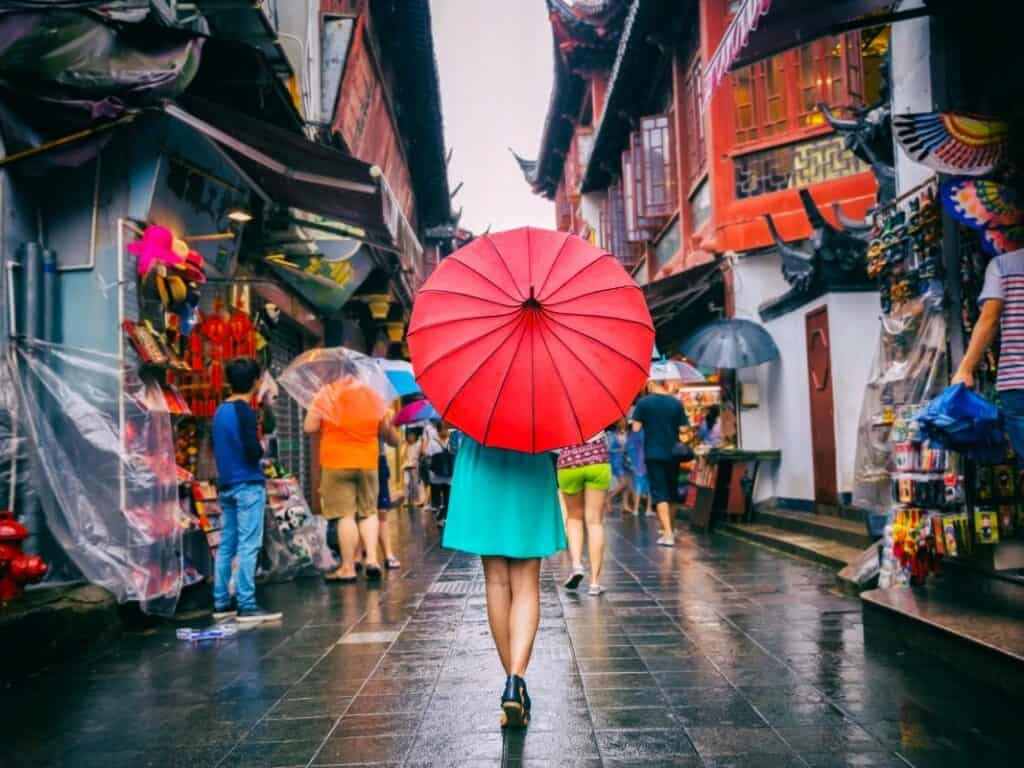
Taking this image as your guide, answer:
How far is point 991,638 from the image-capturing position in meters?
4.55

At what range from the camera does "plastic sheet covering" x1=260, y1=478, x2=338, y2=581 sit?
8.88 metres

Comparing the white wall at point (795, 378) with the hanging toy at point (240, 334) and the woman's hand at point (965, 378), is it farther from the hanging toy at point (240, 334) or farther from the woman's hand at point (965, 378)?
the hanging toy at point (240, 334)

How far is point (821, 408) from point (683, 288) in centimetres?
482

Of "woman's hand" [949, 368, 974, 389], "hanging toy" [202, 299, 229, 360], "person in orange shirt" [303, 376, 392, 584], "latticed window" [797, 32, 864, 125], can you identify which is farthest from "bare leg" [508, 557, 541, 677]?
"latticed window" [797, 32, 864, 125]

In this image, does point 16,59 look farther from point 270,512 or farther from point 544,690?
point 544,690

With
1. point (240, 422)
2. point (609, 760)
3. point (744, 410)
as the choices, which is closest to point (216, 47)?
point (240, 422)

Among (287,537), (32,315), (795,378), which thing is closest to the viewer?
(32,315)

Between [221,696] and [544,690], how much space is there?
159 cm

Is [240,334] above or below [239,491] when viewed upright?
above

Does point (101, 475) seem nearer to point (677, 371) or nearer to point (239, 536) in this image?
point (239, 536)

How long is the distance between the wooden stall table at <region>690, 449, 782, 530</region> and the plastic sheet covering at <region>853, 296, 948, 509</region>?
6.13 m

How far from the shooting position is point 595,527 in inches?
310

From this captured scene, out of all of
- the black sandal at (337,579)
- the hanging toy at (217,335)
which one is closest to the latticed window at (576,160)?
the hanging toy at (217,335)

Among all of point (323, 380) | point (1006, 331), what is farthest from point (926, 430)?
point (323, 380)
